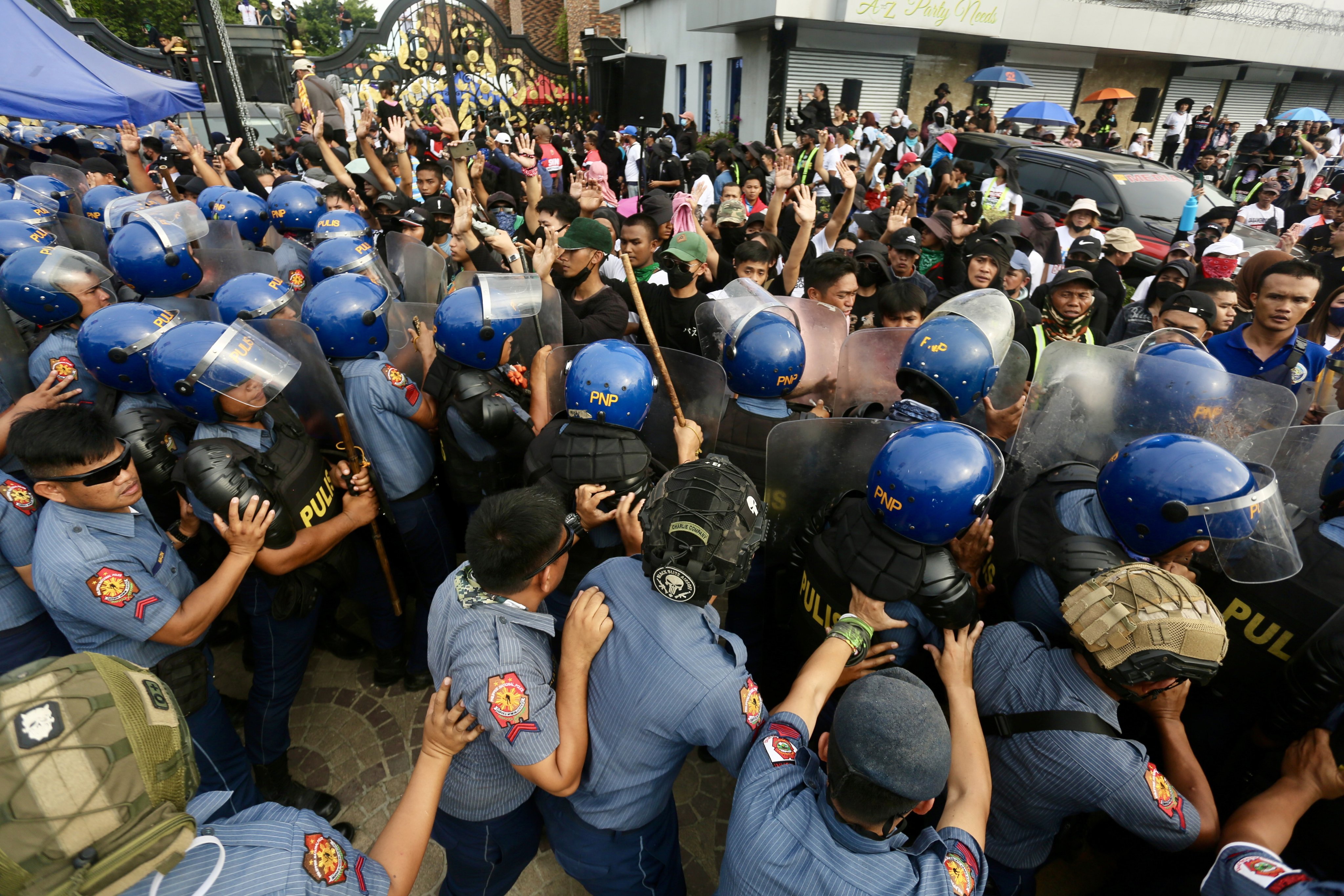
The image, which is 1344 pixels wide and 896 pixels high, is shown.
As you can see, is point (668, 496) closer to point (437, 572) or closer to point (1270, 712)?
point (1270, 712)

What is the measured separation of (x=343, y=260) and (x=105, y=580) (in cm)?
253

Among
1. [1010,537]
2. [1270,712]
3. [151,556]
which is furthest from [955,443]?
[151,556]

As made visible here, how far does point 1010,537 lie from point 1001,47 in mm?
23168

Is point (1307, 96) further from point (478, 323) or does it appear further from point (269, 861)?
point (269, 861)

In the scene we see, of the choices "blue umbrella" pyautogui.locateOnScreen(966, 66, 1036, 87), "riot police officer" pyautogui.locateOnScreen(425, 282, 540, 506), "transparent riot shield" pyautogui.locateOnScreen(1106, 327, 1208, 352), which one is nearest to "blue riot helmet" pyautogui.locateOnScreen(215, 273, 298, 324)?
"riot police officer" pyautogui.locateOnScreen(425, 282, 540, 506)

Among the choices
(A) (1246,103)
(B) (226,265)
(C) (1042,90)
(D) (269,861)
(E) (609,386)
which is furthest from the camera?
(A) (1246,103)

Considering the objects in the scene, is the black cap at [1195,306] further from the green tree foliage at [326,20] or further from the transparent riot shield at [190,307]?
the green tree foliage at [326,20]

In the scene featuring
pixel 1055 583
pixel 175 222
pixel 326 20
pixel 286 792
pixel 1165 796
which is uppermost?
pixel 326 20

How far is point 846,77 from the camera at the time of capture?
17.8 metres

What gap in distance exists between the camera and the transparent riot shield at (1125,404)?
2.49m

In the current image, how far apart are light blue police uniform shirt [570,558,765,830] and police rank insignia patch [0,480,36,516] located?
207cm

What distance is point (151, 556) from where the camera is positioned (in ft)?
7.02

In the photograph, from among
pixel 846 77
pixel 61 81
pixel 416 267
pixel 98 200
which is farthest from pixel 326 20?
pixel 416 267

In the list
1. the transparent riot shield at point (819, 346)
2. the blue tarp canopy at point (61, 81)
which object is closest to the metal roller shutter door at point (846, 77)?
the blue tarp canopy at point (61, 81)
